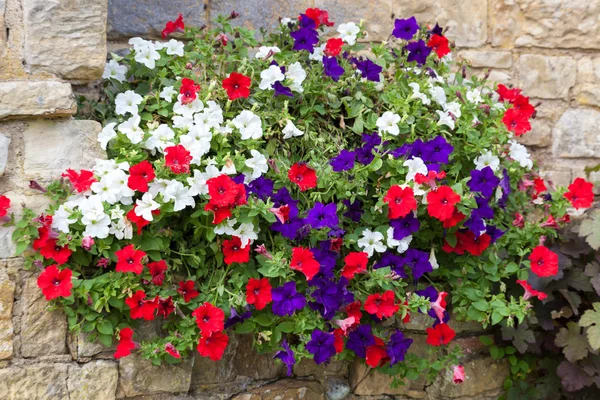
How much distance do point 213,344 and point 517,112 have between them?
1446mm

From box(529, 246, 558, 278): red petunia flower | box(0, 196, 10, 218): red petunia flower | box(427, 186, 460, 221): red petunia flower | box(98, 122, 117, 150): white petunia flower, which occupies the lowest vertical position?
box(0, 196, 10, 218): red petunia flower

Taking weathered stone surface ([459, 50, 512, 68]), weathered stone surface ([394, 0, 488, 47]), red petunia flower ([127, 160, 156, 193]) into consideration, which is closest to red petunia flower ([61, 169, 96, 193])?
red petunia flower ([127, 160, 156, 193])

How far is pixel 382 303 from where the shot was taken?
210 centimetres

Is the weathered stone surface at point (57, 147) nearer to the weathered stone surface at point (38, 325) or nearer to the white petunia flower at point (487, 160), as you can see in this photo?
the weathered stone surface at point (38, 325)

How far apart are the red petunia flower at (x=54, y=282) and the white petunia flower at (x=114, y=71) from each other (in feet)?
2.76

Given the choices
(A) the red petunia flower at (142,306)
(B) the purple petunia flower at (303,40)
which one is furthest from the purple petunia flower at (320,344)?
(B) the purple petunia flower at (303,40)

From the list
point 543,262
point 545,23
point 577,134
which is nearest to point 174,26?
point 543,262

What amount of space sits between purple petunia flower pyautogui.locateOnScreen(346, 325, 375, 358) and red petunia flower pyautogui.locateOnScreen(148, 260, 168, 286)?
645 mm

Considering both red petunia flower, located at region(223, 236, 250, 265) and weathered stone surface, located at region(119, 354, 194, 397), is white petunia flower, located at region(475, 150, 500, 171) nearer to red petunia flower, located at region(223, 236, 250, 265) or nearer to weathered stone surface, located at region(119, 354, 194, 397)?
red petunia flower, located at region(223, 236, 250, 265)

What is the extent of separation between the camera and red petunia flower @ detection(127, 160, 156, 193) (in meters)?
1.95

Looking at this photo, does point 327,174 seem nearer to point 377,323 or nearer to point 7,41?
point 377,323

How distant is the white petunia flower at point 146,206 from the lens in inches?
76.2

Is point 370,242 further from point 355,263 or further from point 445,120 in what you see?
Result: point 445,120

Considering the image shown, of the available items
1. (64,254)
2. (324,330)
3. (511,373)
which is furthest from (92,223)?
(511,373)
